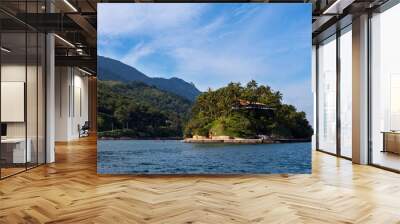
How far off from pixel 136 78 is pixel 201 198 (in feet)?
8.73

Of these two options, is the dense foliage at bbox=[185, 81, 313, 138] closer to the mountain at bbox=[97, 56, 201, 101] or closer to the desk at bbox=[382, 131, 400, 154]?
the mountain at bbox=[97, 56, 201, 101]

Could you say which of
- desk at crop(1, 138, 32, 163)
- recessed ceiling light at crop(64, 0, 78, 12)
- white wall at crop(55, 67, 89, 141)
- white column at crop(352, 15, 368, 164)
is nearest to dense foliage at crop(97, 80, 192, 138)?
desk at crop(1, 138, 32, 163)

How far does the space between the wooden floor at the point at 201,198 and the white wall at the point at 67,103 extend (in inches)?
334

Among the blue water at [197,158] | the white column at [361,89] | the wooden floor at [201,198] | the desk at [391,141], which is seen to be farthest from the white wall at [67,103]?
the desk at [391,141]

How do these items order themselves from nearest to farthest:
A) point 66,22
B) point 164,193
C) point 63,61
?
point 164,193, point 66,22, point 63,61

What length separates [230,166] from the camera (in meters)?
6.34

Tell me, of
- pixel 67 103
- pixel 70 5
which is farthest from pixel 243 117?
pixel 67 103

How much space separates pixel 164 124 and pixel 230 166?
1.29 meters

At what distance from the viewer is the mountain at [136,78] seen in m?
6.50

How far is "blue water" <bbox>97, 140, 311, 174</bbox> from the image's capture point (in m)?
6.32

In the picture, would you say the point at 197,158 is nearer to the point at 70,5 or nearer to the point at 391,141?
the point at 391,141

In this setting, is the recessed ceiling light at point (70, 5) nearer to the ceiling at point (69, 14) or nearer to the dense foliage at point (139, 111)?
the ceiling at point (69, 14)

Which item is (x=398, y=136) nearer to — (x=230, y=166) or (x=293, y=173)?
(x=293, y=173)

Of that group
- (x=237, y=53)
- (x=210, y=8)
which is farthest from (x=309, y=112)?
(x=210, y=8)
